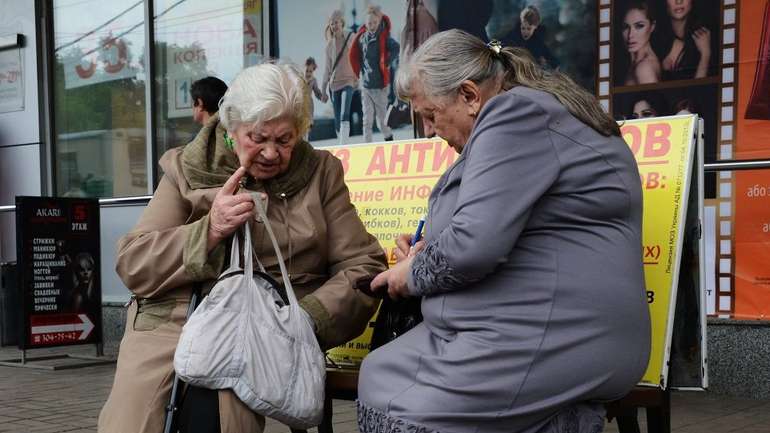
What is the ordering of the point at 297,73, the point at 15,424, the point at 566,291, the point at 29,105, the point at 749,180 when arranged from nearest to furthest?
the point at 566,291 < the point at 297,73 < the point at 15,424 < the point at 749,180 < the point at 29,105

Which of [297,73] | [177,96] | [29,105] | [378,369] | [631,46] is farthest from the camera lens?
[29,105]

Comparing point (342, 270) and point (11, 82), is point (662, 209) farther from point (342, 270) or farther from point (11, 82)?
point (11, 82)

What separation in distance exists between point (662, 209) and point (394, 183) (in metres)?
1.09

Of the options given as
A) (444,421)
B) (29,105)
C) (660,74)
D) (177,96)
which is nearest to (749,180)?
(660,74)

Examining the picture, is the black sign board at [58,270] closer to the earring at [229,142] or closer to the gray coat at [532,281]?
the earring at [229,142]

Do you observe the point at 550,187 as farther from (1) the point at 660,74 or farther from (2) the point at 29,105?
(2) the point at 29,105

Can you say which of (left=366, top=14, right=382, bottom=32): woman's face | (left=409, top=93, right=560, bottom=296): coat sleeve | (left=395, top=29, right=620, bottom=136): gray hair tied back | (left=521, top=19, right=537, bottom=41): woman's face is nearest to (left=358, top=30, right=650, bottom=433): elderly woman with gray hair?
(left=409, top=93, right=560, bottom=296): coat sleeve

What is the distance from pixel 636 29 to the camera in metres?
6.45

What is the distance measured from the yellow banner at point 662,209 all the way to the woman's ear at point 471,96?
28.4 inches

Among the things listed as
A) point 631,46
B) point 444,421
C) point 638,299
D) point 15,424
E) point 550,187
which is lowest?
point 15,424

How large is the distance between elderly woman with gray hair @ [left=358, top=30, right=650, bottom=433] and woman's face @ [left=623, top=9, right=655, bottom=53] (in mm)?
4225

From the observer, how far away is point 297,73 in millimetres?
3021

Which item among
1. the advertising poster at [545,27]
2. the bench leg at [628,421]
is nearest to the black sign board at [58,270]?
the advertising poster at [545,27]

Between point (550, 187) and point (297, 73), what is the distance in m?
1.04
